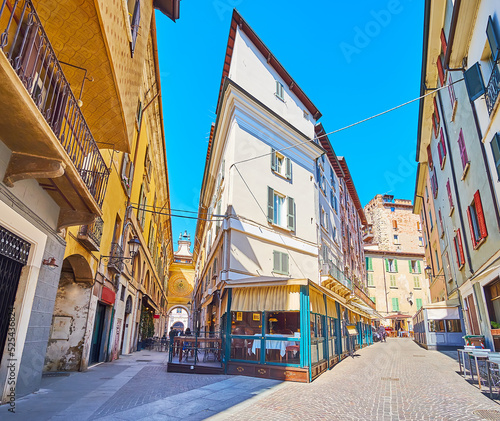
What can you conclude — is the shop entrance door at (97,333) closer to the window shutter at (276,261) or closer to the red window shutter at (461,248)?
the window shutter at (276,261)

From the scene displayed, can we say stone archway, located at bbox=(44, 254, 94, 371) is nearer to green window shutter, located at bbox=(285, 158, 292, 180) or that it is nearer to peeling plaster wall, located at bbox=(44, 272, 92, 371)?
peeling plaster wall, located at bbox=(44, 272, 92, 371)

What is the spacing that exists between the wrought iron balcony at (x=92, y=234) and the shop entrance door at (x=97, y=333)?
332 cm

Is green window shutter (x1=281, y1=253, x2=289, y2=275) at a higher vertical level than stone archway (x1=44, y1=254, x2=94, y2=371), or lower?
higher

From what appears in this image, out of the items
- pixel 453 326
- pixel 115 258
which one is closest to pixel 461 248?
pixel 453 326

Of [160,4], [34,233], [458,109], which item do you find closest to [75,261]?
[34,233]

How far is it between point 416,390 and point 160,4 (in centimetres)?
1318

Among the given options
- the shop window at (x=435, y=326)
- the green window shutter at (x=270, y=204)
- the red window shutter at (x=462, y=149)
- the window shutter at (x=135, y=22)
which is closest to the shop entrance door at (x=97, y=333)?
the green window shutter at (x=270, y=204)

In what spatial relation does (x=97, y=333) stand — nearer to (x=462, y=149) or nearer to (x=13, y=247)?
(x=13, y=247)

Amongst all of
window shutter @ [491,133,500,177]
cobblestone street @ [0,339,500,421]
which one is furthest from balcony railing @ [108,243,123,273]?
window shutter @ [491,133,500,177]

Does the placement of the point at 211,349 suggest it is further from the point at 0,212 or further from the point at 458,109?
the point at 458,109

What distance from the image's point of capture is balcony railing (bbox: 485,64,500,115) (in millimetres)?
8238

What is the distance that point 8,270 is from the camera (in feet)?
17.7

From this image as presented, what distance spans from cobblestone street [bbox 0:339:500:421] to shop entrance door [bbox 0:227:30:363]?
1.32 metres

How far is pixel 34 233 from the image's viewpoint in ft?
19.3
